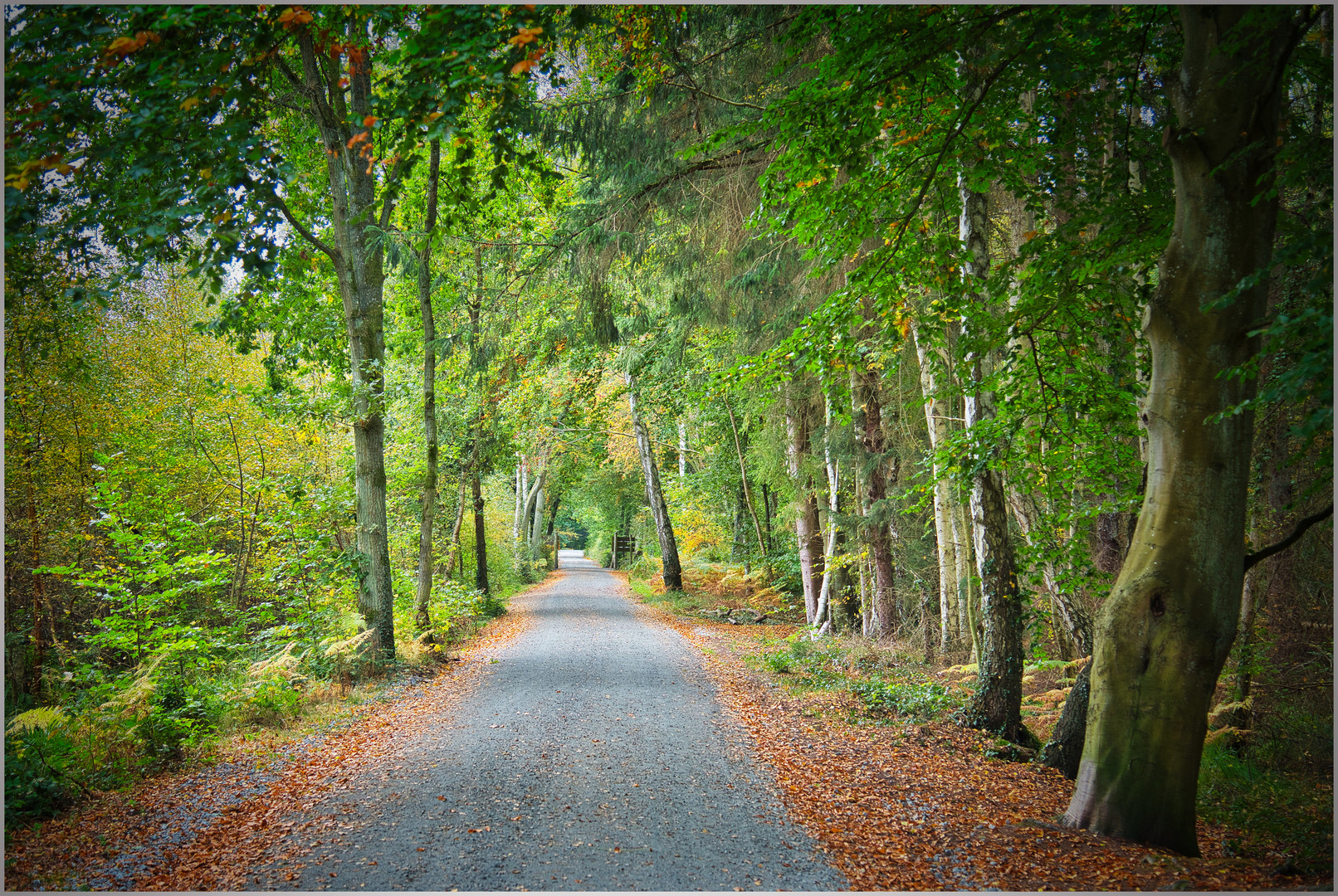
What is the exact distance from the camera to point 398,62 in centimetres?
388

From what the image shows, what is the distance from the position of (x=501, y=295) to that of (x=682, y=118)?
12.0 ft

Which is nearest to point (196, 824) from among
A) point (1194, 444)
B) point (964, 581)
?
point (1194, 444)

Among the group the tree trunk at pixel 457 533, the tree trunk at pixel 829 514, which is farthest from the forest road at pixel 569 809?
the tree trunk at pixel 457 533

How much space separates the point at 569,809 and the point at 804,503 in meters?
10.6

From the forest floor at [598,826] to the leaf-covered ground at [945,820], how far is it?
0.6 inches

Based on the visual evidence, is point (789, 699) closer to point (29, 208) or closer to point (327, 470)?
point (29, 208)

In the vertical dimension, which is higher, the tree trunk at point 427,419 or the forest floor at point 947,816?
the tree trunk at point 427,419

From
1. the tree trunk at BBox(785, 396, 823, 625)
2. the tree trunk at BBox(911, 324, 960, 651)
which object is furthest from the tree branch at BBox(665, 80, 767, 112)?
the tree trunk at BBox(785, 396, 823, 625)

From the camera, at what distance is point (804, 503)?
14.6 meters

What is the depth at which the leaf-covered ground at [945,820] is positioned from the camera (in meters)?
3.74

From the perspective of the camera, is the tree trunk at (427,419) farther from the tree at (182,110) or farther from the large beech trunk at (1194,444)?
the large beech trunk at (1194,444)

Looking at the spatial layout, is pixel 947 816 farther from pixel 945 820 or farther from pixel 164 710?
pixel 164 710

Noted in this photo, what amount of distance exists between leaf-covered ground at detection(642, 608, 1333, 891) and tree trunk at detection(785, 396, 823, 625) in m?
6.38

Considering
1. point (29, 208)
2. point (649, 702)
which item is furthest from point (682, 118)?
point (649, 702)
